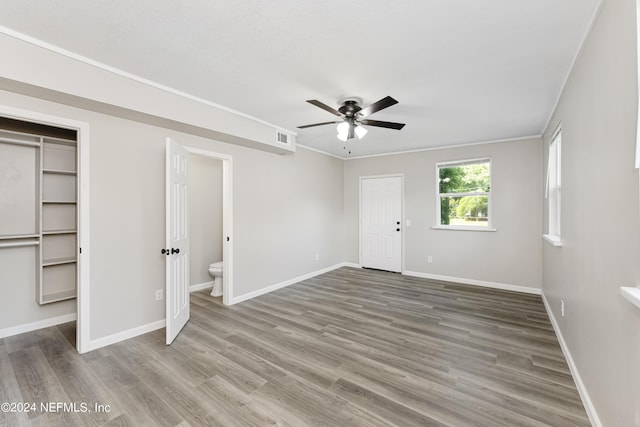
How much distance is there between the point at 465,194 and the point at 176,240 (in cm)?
465

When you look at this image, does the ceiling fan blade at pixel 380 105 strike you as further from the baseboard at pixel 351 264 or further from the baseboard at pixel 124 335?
the baseboard at pixel 351 264

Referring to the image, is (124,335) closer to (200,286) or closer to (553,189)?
(200,286)

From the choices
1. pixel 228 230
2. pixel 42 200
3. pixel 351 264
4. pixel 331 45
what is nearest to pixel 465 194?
pixel 351 264

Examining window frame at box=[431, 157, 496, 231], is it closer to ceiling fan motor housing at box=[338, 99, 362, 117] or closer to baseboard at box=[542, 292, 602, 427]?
baseboard at box=[542, 292, 602, 427]

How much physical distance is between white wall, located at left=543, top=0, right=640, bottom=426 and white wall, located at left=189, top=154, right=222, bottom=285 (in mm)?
4682

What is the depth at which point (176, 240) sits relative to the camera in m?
2.98

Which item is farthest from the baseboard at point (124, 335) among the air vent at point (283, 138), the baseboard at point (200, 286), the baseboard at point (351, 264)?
the baseboard at point (351, 264)

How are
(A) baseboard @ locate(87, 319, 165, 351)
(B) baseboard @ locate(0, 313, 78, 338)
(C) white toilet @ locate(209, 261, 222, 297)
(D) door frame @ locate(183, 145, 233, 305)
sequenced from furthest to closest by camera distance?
(C) white toilet @ locate(209, 261, 222, 297)
(D) door frame @ locate(183, 145, 233, 305)
(B) baseboard @ locate(0, 313, 78, 338)
(A) baseboard @ locate(87, 319, 165, 351)

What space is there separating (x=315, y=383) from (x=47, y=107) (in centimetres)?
316

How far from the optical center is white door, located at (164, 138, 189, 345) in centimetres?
278

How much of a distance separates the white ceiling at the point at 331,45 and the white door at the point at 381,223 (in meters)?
2.66

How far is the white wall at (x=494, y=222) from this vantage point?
14.5 ft

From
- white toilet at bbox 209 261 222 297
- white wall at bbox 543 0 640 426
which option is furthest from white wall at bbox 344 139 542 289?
white toilet at bbox 209 261 222 297

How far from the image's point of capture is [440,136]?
14.5ft
